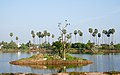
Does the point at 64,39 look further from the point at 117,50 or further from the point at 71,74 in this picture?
the point at 117,50

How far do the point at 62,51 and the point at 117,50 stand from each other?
334ft

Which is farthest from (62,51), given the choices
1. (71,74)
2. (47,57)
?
(71,74)

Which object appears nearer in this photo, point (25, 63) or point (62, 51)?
point (25, 63)

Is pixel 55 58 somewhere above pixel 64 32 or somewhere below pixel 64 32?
below

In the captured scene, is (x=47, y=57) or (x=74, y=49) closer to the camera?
(x=47, y=57)

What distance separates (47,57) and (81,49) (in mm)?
95952

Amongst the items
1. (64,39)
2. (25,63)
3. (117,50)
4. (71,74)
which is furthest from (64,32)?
(117,50)

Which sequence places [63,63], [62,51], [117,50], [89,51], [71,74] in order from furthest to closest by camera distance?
[117,50] → [89,51] → [62,51] → [63,63] → [71,74]

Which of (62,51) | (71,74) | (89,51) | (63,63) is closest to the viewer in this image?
(71,74)

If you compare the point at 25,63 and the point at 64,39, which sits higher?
the point at 64,39

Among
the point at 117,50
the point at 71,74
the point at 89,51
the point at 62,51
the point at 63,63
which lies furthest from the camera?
the point at 117,50

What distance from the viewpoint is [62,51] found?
9044 cm

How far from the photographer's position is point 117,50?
185 m

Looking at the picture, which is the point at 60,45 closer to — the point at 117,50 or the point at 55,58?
the point at 55,58
